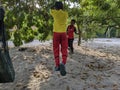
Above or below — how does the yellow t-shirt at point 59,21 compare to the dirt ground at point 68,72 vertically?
above

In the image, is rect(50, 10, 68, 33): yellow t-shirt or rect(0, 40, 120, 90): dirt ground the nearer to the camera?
rect(50, 10, 68, 33): yellow t-shirt

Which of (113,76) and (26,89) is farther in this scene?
(113,76)

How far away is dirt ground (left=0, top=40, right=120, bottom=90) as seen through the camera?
9.27m

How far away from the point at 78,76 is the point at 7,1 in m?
4.71

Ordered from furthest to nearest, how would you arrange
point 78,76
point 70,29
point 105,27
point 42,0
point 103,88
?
point 105,27 < point 42,0 < point 70,29 < point 78,76 < point 103,88

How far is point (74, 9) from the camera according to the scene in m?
13.7

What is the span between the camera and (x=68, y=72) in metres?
10.3

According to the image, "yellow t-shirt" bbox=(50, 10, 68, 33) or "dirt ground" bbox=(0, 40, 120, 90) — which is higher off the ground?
"yellow t-shirt" bbox=(50, 10, 68, 33)

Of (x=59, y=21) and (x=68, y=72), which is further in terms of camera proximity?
(x=68, y=72)

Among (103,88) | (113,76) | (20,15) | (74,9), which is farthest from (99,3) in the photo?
(103,88)

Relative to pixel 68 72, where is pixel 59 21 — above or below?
above

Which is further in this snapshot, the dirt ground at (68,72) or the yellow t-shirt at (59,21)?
the dirt ground at (68,72)

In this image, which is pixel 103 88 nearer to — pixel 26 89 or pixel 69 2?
pixel 26 89

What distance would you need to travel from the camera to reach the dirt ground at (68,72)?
30.4 ft
